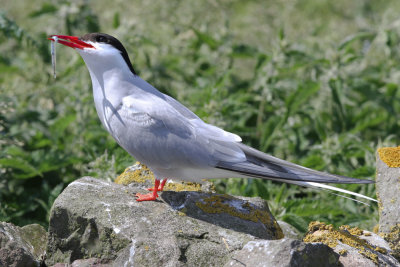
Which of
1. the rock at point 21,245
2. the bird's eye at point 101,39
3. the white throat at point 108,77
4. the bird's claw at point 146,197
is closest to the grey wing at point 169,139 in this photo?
the white throat at point 108,77

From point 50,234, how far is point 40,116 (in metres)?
3.10

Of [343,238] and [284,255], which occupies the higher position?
[284,255]

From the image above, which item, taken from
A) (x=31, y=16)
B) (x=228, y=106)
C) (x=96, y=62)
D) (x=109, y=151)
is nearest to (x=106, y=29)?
(x=31, y=16)

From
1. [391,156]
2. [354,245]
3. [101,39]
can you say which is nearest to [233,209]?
[354,245]

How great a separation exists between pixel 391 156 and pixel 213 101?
2239mm

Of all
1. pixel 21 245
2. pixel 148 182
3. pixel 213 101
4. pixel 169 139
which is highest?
pixel 169 139

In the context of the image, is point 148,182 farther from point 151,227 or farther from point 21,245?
point 21,245

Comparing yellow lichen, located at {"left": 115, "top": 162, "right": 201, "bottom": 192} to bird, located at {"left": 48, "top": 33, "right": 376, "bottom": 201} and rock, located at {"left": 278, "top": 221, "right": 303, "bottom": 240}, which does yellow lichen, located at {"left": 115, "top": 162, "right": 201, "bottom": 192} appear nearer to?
bird, located at {"left": 48, "top": 33, "right": 376, "bottom": 201}

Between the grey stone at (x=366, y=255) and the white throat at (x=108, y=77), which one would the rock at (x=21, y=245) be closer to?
the white throat at (x=108, y=77)

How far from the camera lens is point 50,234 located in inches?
153

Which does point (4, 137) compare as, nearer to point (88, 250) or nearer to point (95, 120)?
point (95, 120)

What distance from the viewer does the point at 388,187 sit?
4.16 metres

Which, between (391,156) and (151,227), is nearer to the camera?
(151,227)

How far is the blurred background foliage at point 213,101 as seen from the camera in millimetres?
5457
